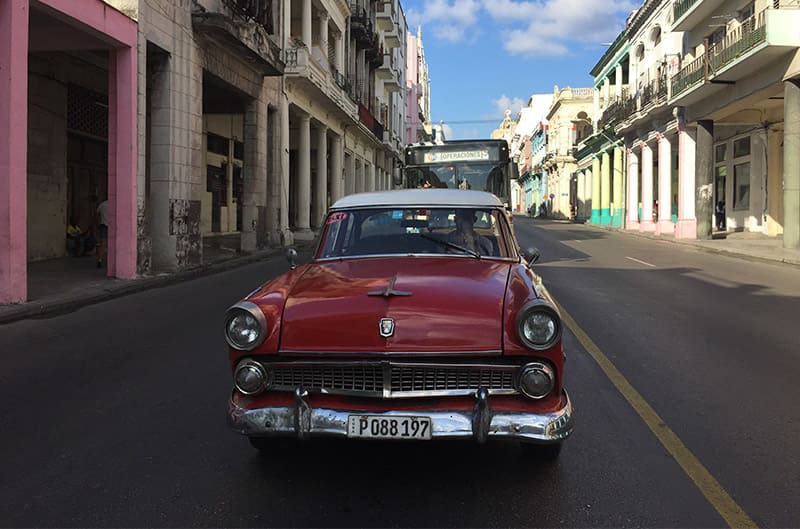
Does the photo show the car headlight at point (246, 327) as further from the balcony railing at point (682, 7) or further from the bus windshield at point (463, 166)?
the balcony railing at point (682, 7)

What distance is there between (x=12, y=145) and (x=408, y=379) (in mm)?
8345

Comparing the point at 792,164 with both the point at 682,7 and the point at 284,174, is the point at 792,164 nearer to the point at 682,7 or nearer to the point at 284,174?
the point at 682,7

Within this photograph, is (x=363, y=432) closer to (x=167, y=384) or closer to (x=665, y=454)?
(x=665, y=454)

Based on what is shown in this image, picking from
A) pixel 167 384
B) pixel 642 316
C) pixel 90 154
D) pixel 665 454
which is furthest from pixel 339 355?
pixel 90 154

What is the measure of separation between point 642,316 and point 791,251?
1247 cm

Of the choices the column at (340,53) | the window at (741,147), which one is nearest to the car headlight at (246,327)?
the column at (340,53)

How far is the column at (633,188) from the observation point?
37.4m

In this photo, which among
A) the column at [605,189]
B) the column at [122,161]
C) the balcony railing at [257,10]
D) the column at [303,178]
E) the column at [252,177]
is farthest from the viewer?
the column at [605,189]

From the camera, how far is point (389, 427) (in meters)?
3.02

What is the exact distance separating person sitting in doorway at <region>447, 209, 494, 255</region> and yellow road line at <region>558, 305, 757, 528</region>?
159 centimetres

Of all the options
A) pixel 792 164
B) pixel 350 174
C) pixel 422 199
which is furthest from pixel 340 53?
pixel 422 199

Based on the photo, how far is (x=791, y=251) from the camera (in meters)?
17.9

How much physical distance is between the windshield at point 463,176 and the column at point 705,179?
563 inches

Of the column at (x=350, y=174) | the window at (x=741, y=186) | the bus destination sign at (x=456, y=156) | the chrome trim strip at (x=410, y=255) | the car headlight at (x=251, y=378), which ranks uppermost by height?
the column at (x=350, y=174)
